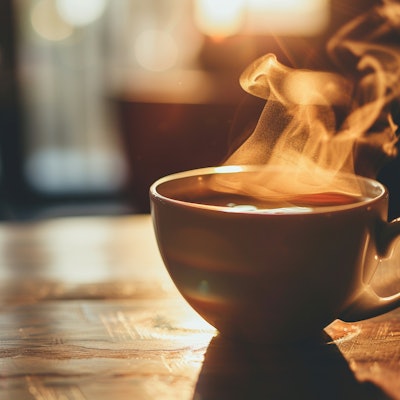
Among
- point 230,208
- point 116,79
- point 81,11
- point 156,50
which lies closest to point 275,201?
point 230,208

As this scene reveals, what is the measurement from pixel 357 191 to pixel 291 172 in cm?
6

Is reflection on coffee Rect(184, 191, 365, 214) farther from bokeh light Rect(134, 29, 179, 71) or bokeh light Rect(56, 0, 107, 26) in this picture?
bokeh light Rect(134, 29, 179, 71)

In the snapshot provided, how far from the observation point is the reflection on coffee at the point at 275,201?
21.1 inches

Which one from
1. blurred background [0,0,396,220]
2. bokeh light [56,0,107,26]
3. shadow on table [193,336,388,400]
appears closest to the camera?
shadow on table [193,336,388,400]

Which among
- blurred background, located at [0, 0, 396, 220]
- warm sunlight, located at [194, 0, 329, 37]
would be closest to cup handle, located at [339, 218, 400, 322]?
blurred background, located at [0, 0, 396, 220]

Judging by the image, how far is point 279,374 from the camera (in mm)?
462

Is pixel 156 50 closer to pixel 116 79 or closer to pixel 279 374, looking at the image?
pixel 116 79

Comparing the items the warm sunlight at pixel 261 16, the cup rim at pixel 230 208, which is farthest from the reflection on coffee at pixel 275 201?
the warm sunlight at pixel 261 16

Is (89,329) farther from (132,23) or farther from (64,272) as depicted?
(132,23)

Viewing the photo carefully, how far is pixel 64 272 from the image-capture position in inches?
28.6

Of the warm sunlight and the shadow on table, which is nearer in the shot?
the shadow on table

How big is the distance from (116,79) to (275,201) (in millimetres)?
3684

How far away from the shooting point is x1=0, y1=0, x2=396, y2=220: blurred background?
229cm

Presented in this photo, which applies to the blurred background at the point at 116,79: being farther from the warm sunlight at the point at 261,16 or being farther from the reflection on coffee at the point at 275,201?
the reflection on coffee at the point at 275,201
